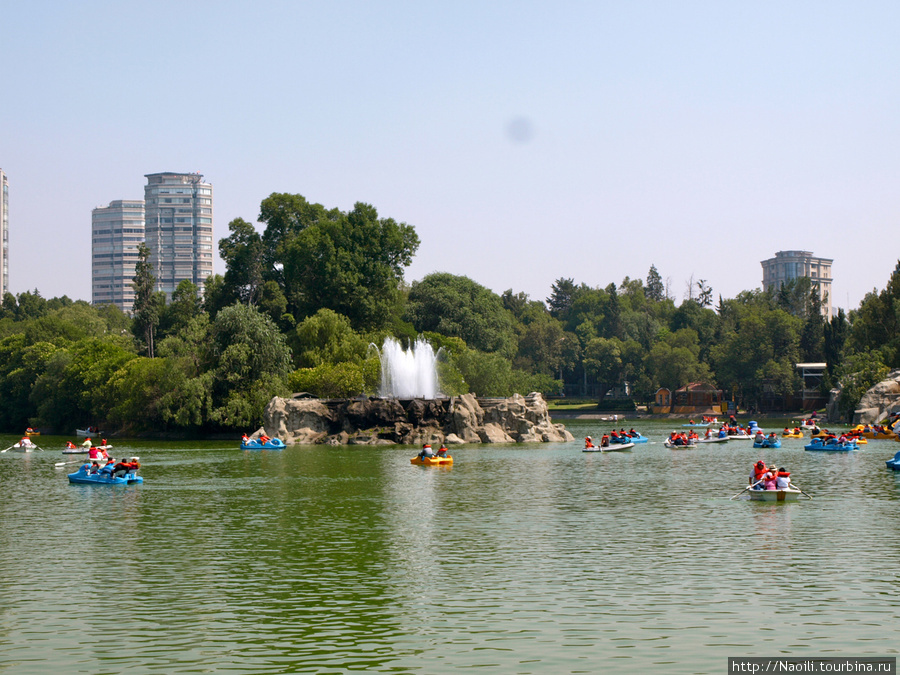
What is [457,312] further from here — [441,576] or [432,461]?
[441,576]

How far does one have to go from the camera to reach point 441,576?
24.8 meters

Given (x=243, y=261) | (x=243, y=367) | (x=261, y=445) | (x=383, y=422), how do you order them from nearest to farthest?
(x=261, y=445)
(x=383, y=422)
(x=243, y=367)
(x=243, y=261)

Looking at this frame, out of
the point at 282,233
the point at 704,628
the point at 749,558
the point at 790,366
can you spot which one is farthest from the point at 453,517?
the point at 790,366

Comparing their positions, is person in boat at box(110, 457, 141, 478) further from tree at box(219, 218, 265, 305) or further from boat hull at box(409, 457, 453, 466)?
tree at box(219, 218, 265, 305)

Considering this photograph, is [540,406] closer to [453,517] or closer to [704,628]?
[453,517]

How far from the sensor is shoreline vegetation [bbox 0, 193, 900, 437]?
298 feet

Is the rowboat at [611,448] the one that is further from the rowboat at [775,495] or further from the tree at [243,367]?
the rowboat at [775,495]

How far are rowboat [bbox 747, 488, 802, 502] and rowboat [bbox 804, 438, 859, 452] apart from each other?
113 feet

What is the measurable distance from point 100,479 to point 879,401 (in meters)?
84.0

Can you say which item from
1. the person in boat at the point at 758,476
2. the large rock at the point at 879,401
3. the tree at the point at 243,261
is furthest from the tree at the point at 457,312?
the person in boat at the point at 758,476

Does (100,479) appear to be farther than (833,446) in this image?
No

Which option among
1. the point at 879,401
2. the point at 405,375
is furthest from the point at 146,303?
the point at 879,401

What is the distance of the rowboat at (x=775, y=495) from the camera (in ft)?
130

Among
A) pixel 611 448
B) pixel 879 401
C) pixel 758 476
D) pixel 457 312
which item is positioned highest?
pixel 457 312
